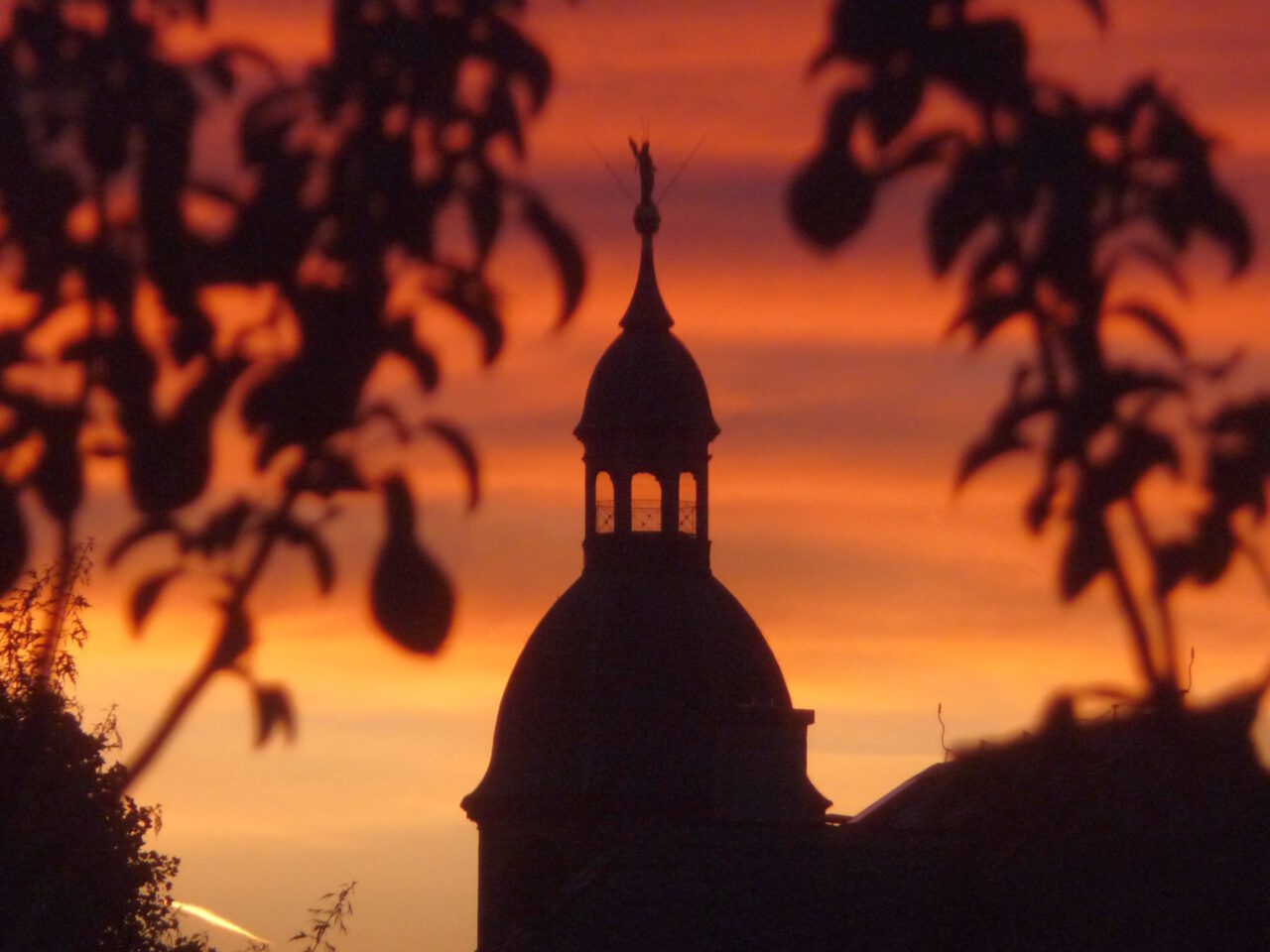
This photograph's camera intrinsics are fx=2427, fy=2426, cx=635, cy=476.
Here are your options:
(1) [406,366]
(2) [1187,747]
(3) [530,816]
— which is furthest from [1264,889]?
(3) [530,816]

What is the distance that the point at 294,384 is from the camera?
155 inches

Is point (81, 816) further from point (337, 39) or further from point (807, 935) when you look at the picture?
point (807, 935)

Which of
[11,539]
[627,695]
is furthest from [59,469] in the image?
[627,695]

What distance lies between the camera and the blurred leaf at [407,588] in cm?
390

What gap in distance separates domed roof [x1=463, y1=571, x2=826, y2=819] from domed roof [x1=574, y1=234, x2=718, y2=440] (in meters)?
3.22

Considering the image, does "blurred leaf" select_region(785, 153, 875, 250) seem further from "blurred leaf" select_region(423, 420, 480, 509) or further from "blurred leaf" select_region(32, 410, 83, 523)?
"blurred leaf" select_region(32, 410, 83, 523)

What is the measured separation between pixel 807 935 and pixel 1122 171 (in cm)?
2162

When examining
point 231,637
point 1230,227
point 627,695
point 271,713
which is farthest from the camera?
point 627,695

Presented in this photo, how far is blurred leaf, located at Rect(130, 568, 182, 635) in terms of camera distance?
Result: 409cm

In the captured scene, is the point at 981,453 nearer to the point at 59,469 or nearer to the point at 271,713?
the point at 271,713

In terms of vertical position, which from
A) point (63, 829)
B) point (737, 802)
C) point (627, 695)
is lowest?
point (63, 829)

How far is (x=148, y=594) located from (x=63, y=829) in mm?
570

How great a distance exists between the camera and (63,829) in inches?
173

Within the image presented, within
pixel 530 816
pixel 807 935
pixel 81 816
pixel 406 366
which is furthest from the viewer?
pixel 530 816
